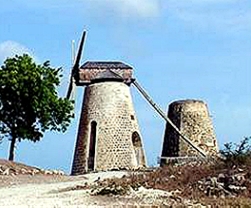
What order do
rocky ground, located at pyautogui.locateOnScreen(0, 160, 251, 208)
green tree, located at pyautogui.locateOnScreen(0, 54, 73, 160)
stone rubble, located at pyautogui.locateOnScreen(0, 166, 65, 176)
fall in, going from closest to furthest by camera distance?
rocky ground, located at pyautogui.locateOnScreen(0, 160, 251, 208) → stone rubble, located at pyautogui.locateOnScreen(0, 166, 65, 176) → green tree, located at pyautogui.locateOnScreen(0, 54, 73, 160)

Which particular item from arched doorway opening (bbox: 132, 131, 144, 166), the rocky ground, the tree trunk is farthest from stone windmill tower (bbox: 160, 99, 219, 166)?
the rocky ground

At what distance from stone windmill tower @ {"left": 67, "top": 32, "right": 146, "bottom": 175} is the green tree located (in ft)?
5.13

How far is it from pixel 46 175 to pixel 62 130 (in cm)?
783

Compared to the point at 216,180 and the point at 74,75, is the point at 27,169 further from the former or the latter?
the point at 216,180

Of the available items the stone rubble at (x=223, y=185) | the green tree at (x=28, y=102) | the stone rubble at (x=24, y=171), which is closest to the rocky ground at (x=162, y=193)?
the stone rubble at (x=223, y=185)

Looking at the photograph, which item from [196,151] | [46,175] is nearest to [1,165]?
[46,175]

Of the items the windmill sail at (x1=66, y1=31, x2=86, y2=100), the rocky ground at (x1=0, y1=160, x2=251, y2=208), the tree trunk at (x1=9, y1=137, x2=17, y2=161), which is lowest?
the rocky ground at (x1=0, y1=160, x2=251, y2=208)

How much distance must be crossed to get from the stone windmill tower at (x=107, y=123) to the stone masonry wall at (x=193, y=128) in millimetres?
2104

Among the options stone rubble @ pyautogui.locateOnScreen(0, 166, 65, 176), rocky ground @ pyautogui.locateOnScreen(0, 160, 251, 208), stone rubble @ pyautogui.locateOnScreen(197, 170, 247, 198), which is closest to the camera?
rocky ground @ pyautogui.locateOnScreen(0, 160, 251, 208)

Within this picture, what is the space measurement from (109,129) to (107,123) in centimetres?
33

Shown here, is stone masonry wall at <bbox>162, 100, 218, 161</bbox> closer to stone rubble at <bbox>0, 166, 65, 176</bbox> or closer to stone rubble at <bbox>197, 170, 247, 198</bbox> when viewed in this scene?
stone rubble at <bbox>0, 166, 65, 176</bbox>

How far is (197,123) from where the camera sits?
46.1 meters

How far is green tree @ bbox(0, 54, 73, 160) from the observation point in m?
42.7

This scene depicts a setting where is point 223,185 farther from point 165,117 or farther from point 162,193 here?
point 165,117
